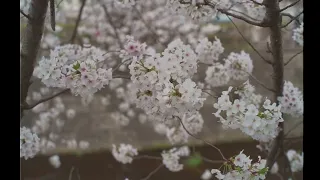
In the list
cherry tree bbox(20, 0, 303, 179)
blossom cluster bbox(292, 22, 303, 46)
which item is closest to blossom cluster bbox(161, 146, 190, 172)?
cherry tree bbox(20, 0, 303, 179)

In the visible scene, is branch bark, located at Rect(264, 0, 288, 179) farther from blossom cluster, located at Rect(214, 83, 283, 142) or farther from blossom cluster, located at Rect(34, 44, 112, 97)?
blossom cluster, located at Rect(34, 44, 112, 97)

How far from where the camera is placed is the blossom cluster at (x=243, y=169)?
123 cm

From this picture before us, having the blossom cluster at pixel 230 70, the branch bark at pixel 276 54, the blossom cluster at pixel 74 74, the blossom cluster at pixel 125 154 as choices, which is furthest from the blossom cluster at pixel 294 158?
the blossom cluster at pixel 74 74

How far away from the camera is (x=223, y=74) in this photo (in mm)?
1704

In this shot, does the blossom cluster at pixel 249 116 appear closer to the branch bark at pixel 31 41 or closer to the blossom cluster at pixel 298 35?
the blossom cluster at pixel 298 35

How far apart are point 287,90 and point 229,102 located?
393 mm

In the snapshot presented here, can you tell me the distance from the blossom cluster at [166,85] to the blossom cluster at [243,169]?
21cm

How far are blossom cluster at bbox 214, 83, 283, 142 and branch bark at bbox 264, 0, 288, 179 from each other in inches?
12.0

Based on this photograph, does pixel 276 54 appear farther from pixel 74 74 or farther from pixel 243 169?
pixel 74 74

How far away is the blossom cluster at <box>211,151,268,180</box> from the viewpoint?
4.02 ft

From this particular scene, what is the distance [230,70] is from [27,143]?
33.6 inches

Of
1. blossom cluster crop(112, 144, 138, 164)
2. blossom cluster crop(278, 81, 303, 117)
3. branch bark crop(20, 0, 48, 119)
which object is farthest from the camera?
blossom cluster crop(112, 144, 138, 164)
